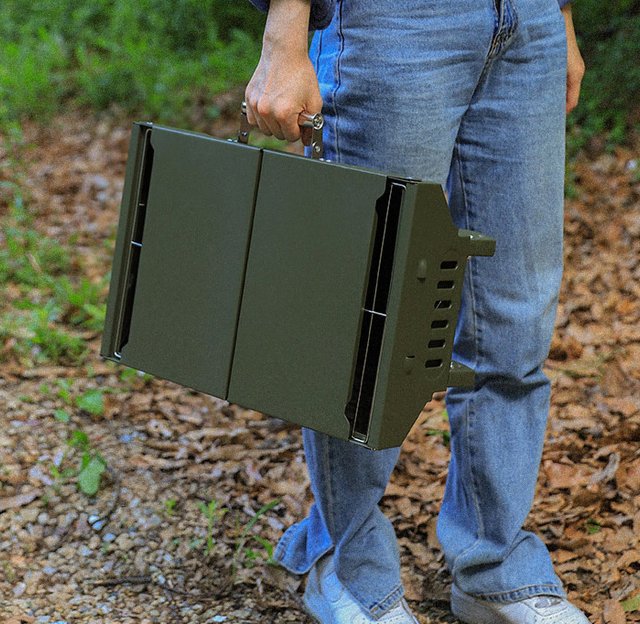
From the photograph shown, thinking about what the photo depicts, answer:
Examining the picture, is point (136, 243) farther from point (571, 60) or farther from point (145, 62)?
point (145, 62)

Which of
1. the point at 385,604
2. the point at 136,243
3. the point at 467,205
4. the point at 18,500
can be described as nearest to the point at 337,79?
the point at 467,205

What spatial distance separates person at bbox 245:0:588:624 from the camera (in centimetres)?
150

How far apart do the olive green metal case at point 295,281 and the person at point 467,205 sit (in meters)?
0.16

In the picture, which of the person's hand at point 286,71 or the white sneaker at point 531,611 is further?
the white sneaker at point 531,611

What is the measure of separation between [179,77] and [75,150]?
3.30ft

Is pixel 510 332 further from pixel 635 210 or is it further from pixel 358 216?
pixel 635 210

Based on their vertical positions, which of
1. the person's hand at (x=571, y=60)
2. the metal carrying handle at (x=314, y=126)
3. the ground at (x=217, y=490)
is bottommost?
the ground at (x=217, y=490)

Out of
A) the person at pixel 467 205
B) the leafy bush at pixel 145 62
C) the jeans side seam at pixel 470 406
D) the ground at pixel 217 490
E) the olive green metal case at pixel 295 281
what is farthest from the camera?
the leafy bush at pixel 145 62

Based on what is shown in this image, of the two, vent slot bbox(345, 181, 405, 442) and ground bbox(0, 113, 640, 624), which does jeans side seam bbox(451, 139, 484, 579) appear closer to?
ground bbox(0, 113, 640, 624)

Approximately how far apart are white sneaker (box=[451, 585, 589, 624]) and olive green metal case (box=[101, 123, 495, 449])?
0.64 m

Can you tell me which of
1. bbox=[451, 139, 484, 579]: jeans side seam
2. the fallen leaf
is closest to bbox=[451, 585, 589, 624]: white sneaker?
bbox=[451, 139, 484, 579]: jeans side seam

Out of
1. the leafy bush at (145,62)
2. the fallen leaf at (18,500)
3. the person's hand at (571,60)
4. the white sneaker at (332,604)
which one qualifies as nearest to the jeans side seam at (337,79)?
the person's hand at (571,60)

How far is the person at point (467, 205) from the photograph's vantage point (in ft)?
4.93

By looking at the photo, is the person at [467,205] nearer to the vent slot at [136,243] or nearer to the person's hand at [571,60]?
the person's hand at [571,60]
